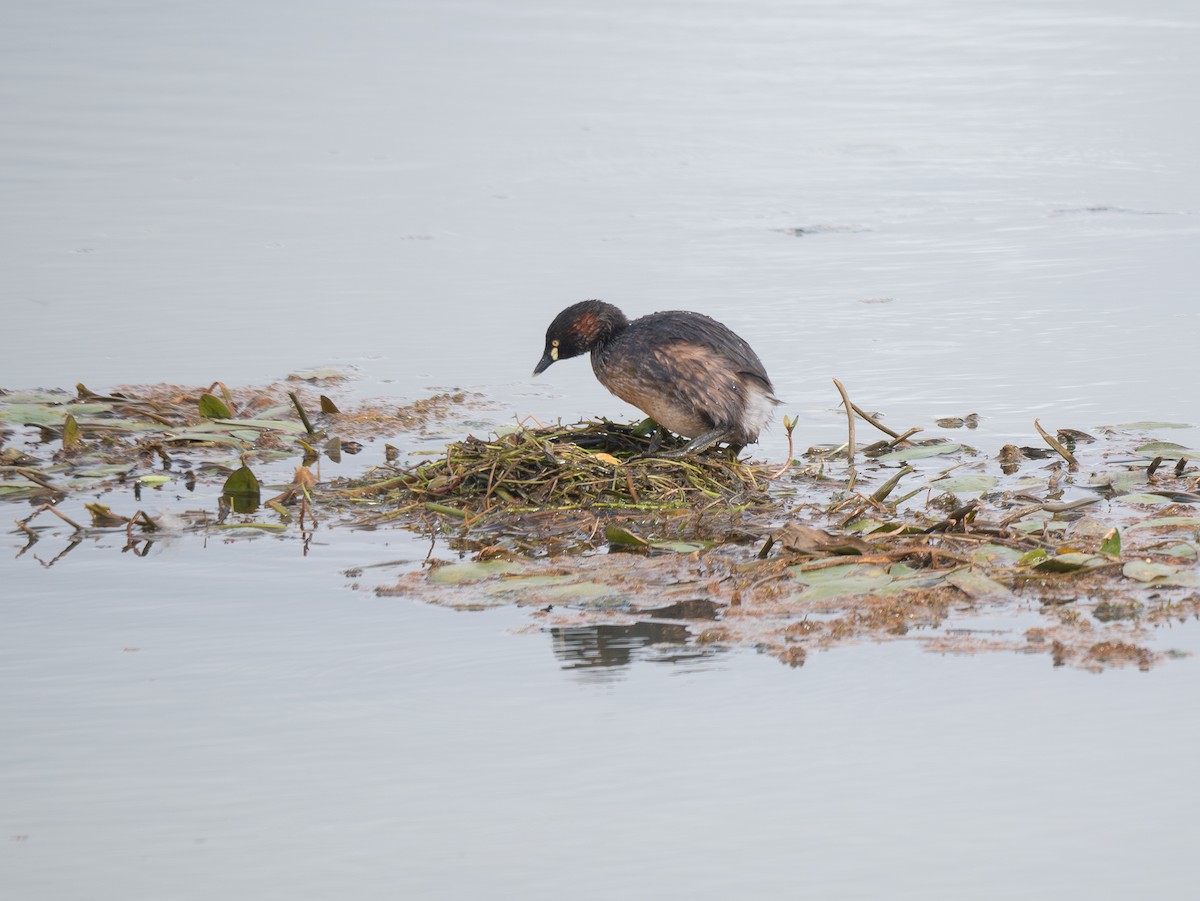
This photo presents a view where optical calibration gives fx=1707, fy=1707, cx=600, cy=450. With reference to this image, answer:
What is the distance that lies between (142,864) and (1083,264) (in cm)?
790

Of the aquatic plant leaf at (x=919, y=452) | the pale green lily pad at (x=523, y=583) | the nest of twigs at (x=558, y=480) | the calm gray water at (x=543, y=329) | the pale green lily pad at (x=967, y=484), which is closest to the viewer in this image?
the calm gray water at (x=543, y=329)

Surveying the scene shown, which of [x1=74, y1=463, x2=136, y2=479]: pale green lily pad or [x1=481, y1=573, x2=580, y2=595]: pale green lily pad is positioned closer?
[x1=481, y1=573, x2=580, y2=595]: pale green lily pad

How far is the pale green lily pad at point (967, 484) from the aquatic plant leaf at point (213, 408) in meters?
3.06

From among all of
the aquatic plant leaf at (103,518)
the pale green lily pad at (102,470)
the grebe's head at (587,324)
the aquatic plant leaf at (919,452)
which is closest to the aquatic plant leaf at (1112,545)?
the aquatic plant leaf at (919,452)

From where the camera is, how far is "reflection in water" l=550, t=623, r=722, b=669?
464cm

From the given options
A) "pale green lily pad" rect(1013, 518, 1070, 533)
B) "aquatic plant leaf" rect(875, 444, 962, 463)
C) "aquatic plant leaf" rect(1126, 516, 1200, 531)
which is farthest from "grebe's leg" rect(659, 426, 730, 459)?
"aquatic plant leaf" rect(1126, 516, 1200, 531)

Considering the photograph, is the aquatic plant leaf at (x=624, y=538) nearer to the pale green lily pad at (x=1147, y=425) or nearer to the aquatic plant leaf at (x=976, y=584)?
the aquatic plant leaf at (x=976, y=584)

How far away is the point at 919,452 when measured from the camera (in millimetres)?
6934

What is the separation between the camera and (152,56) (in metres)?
17.7

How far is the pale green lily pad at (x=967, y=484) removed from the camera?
20.9 ft

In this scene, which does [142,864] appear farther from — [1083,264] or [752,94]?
[752,94]

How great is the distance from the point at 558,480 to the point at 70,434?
2.18m

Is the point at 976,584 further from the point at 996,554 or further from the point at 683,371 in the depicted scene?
the point at 683,371

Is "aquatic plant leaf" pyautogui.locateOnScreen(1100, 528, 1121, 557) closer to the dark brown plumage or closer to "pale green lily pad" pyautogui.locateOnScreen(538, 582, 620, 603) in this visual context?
"pale green lily pad" pyautogui.locateOnScreen(538, 582, 620, 603)
